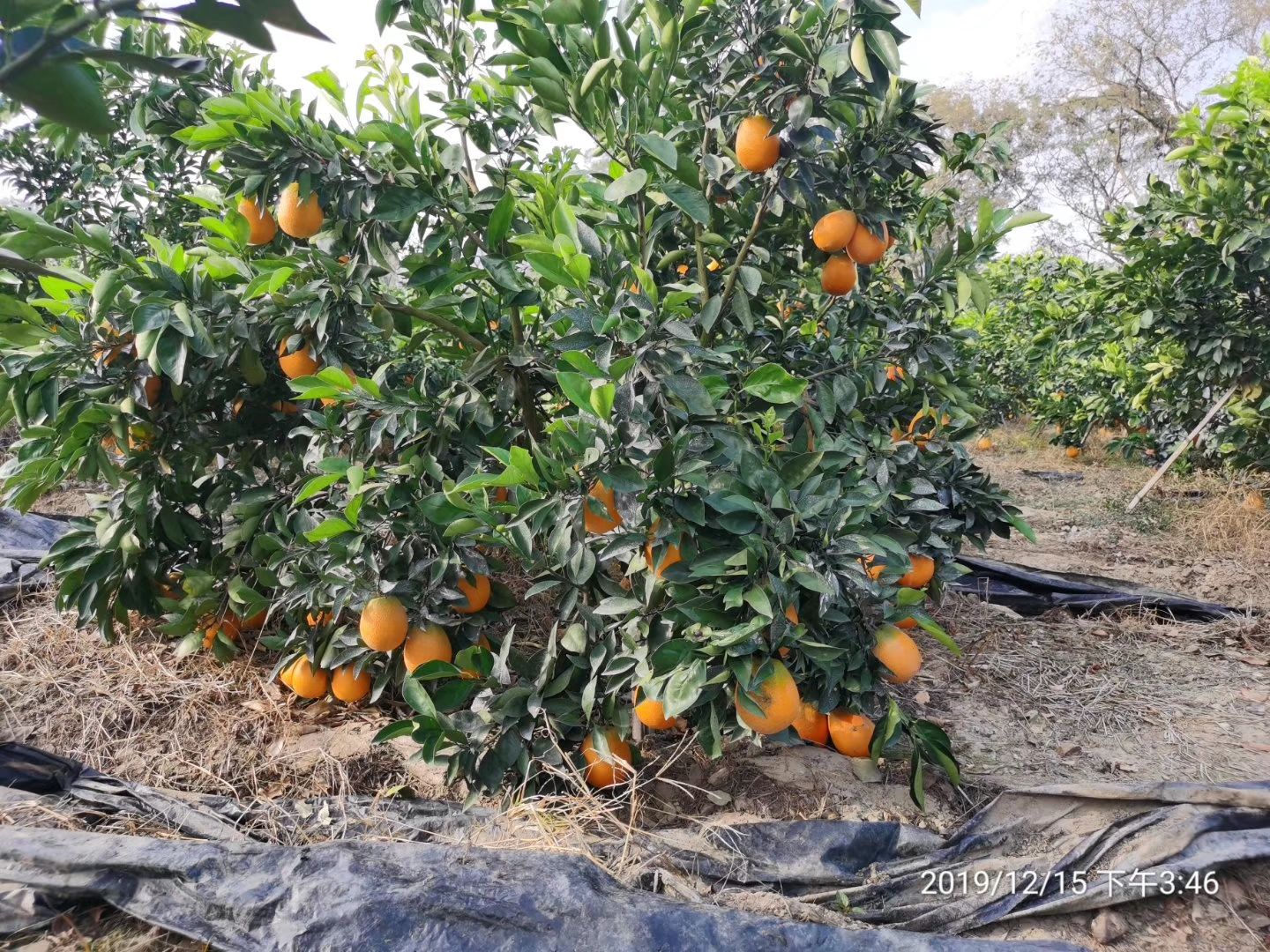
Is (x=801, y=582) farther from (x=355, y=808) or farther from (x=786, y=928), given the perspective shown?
(x=355, y=808)

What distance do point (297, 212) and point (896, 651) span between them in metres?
1.58

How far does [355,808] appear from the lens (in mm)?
1717

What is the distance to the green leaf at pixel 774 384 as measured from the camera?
1.45 m

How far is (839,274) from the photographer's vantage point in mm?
1877

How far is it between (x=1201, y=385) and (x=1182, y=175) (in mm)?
1160

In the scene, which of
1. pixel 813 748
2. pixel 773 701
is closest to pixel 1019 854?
pixel 813 748

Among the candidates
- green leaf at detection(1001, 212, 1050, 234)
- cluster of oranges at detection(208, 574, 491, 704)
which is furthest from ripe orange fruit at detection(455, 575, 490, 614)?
green leaf at detection(1001, 212, 1050, 234)

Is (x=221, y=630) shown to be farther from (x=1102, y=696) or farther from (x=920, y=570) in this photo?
(x=1102, y=696)

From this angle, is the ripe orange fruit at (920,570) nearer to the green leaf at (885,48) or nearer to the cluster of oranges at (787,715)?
the cluster of oranges at (787,715)

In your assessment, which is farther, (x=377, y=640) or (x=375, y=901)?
(x=377, y=640)

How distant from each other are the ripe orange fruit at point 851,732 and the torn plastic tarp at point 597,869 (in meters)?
0.18

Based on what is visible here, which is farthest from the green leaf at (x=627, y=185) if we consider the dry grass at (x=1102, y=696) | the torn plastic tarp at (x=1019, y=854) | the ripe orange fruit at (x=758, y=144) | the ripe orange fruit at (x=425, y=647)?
the dry grass at (x=1102, y=696)

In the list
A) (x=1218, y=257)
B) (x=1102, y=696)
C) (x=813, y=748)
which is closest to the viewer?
(x=813, y=748)

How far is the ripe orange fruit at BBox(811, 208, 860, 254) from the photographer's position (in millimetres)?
1760
